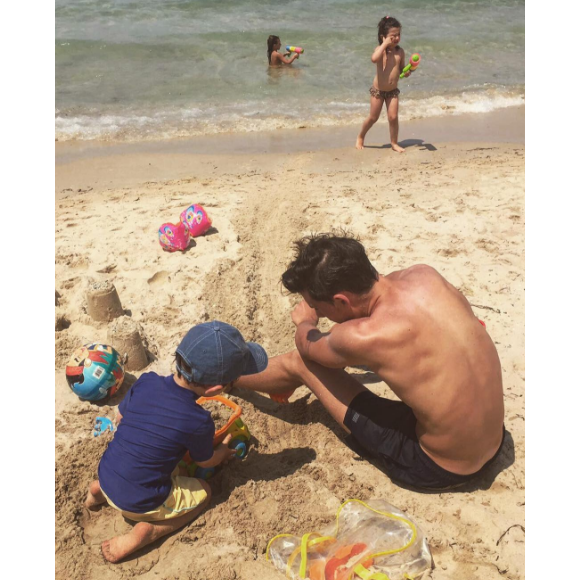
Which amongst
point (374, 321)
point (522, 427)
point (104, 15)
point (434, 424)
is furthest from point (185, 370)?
point (104, 15)

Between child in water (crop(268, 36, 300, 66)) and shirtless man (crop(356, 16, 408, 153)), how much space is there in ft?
13.6

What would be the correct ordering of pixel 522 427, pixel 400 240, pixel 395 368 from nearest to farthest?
1. pixel 395 368
2. pixel 522 427
3. pixel 400 240

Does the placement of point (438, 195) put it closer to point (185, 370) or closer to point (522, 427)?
point (522, 427)

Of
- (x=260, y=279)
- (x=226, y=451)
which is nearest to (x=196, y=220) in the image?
(x=260, y=279)

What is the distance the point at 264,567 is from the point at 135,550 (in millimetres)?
619

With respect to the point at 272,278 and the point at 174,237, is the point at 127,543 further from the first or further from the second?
the point at 174,237

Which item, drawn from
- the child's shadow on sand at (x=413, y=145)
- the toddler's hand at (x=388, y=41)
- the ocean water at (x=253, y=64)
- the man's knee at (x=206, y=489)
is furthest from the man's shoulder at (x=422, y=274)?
the ocean water at (x=253, y=64)

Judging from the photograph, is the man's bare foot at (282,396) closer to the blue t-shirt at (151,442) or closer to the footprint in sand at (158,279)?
the blue t-shirt at (151,442)

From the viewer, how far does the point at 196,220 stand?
16.3 feet

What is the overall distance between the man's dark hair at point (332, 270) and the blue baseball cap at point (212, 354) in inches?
18.0

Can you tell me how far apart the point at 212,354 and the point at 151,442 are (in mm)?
489

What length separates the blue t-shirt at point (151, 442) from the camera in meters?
2.51

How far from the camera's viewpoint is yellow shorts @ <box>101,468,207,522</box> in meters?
2.62

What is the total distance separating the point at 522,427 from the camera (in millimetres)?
3279
